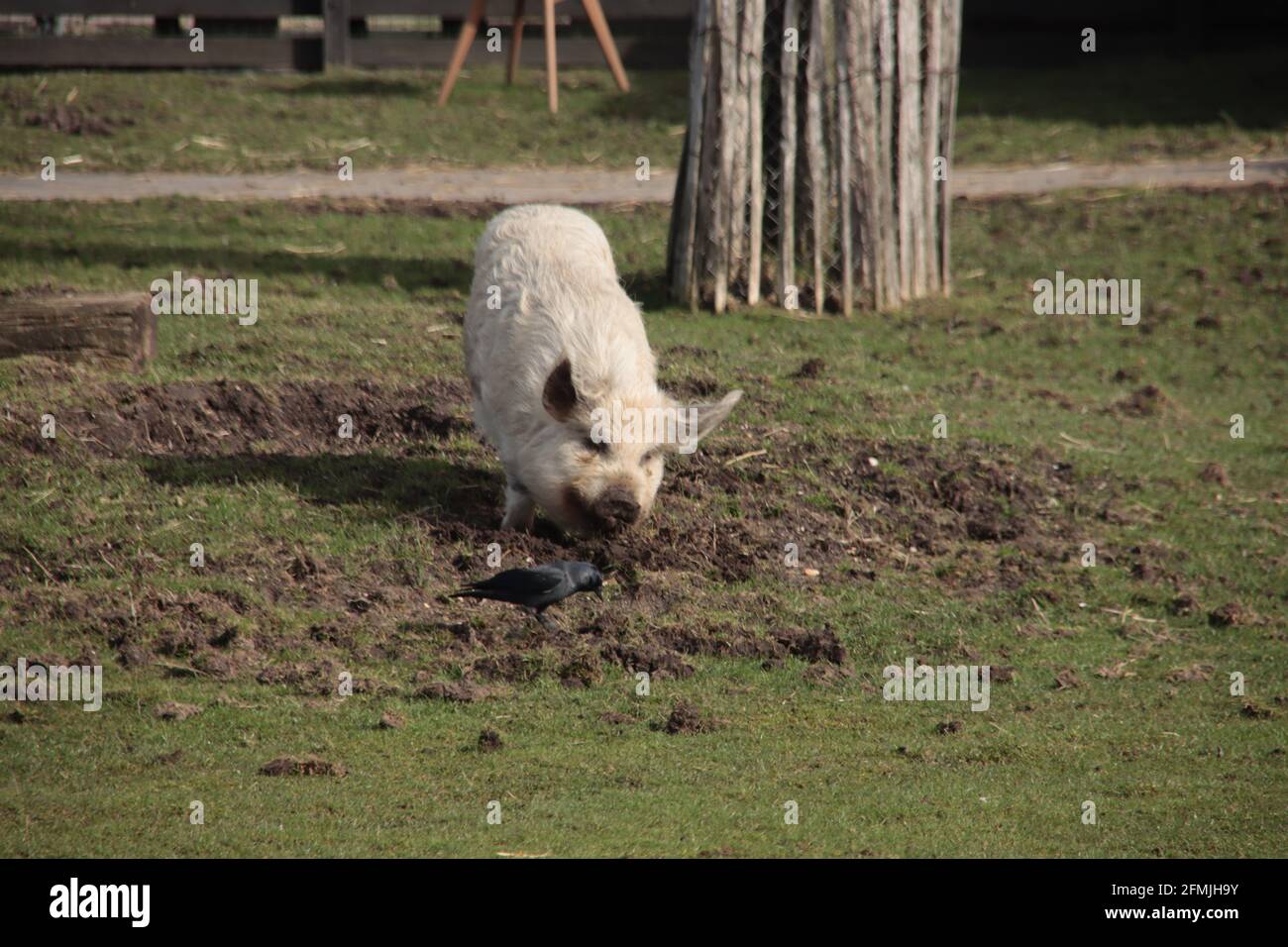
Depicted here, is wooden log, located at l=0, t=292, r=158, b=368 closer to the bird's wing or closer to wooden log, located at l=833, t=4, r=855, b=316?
the bird's wing

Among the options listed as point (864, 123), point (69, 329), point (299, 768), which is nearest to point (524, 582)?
point (299, 768)

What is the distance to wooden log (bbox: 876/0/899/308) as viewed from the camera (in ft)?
44.4

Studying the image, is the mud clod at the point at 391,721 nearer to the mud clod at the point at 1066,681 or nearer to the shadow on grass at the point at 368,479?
the shadow on grass at the point at 368,479

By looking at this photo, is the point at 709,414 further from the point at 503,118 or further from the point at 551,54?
the point at 551,54

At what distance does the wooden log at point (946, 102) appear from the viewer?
14289 millimetres

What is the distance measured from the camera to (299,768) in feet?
21.5

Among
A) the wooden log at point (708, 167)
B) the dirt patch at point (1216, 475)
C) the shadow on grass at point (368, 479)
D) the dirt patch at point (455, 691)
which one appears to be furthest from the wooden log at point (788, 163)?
the dirt patch at point (455, 691)

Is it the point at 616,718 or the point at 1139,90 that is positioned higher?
the point at 1139,90

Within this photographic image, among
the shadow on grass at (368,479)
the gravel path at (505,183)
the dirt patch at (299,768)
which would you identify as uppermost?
the gravel path at (505,183)

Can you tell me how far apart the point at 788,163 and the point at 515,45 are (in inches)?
357

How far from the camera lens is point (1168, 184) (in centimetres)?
1786

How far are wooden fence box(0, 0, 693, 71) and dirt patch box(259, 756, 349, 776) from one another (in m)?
17.2

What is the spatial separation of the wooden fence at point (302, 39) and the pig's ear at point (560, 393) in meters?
15.6

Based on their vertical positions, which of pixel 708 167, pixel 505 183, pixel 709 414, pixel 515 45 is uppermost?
pixel 515 45
